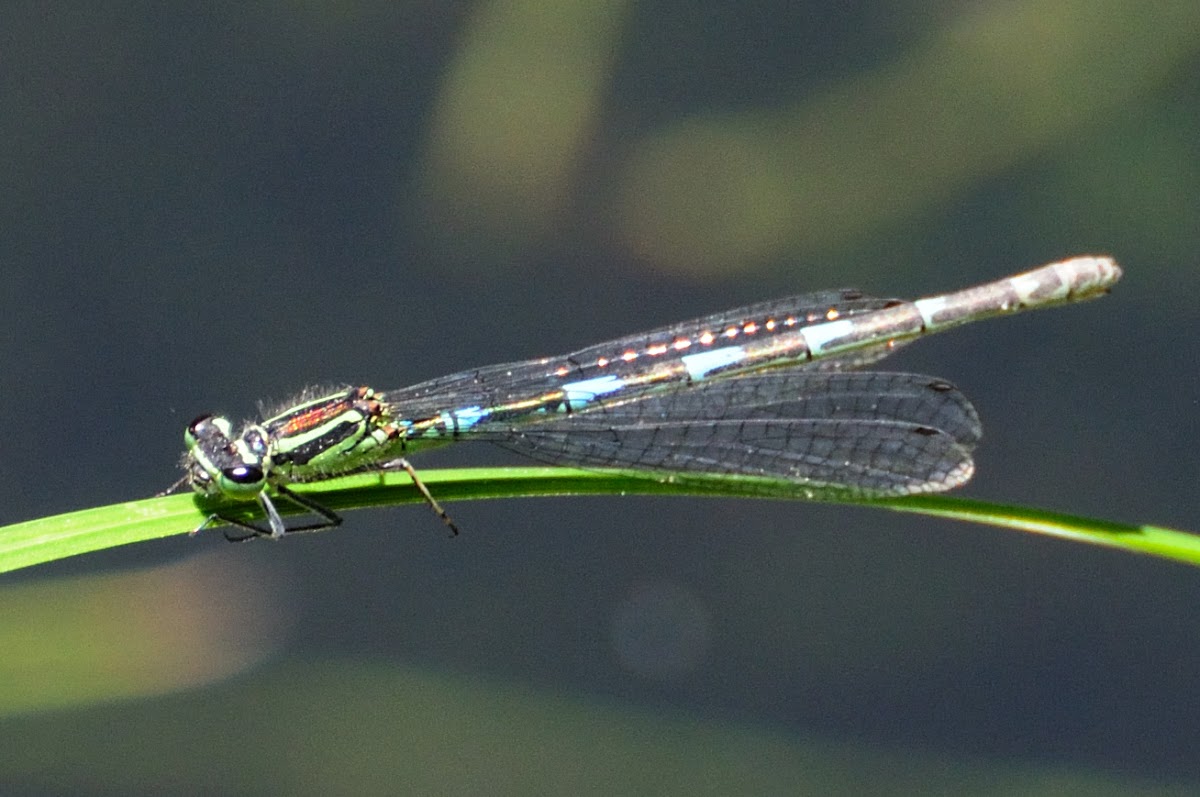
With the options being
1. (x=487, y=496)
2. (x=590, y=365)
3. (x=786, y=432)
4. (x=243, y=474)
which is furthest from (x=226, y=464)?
(x=786, y=432)

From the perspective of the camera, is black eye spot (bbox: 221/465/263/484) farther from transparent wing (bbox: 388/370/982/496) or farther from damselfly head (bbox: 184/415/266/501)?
transparent wing (bbox: 388/370/982/496)

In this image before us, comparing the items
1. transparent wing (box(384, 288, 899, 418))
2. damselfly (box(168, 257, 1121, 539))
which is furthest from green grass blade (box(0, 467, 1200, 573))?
transparent wing (box(384, 288, 899, 418))

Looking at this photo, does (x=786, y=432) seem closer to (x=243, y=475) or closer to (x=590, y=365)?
(x=590, y=365)

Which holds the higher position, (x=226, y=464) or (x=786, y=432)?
(x=226, y=464)

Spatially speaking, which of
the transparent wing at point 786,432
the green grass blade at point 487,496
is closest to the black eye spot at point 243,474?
the green grass blade at point 487,496

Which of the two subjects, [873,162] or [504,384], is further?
[873,162]

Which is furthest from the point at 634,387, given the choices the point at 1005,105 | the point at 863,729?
the point at 1005,105

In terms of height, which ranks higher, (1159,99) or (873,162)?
(873,162)

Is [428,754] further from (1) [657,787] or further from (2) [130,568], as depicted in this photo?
(2) [130,568]

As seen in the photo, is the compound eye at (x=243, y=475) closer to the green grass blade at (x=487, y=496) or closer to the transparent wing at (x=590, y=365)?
the green grass blade at (x=487, y=496)
